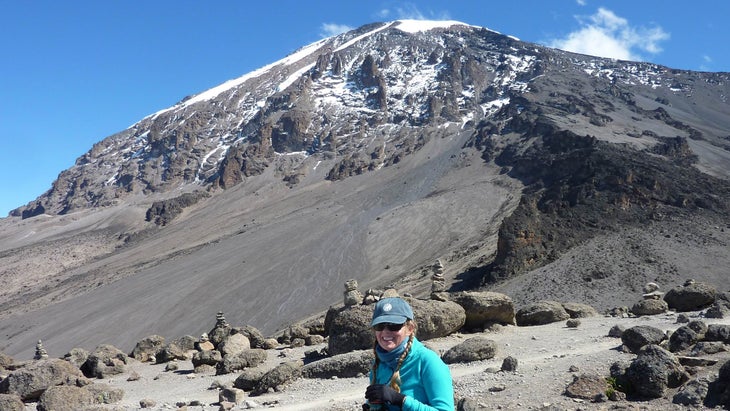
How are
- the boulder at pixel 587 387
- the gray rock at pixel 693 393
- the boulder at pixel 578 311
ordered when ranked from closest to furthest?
the gray rock at pixel 693 393 → the boulder at pixel 587 387 → the boulder at pixel 578 311

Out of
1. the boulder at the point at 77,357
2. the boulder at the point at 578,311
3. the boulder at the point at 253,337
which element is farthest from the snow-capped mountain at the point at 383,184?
the boulder at the point at 77,357

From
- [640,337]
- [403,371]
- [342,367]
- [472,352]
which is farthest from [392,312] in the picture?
[342,367]

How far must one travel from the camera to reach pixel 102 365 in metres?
15.4

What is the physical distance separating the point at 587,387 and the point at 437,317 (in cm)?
549

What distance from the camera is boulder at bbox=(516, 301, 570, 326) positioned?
15656 millimetres

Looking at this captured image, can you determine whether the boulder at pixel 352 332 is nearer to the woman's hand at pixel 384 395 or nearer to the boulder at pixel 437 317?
the boulder at pixel 437 317

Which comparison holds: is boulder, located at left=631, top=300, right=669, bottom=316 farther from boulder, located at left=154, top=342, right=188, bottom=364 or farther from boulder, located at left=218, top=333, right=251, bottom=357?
boulder, located at left=154, top=342, right=188, bottom=364

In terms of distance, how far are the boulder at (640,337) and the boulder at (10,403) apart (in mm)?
12135

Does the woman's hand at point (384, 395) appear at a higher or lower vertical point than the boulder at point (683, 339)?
higher

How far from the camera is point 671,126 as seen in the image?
352ft

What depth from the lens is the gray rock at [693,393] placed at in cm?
738

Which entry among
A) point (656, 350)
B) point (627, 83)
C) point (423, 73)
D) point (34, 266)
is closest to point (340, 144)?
point (423, 73)

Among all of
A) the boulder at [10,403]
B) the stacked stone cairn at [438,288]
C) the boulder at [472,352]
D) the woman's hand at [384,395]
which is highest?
the woman's hand at [384,395]

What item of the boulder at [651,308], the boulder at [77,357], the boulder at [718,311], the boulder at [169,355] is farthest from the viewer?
the boulder at [169,355]
